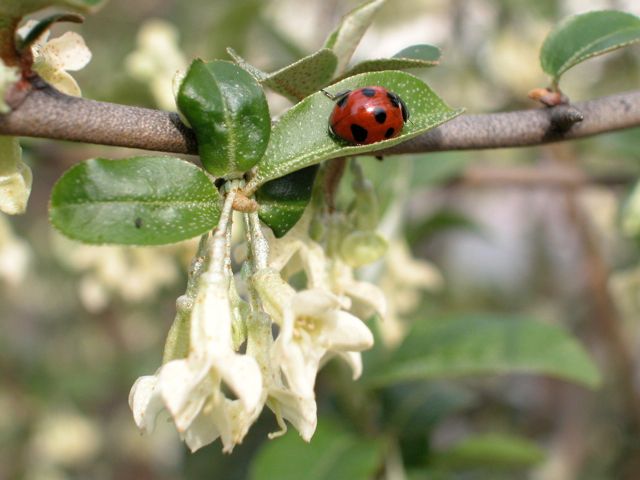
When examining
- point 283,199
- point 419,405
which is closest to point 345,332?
point 283,199

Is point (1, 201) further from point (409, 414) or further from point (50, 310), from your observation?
point (50, 310)

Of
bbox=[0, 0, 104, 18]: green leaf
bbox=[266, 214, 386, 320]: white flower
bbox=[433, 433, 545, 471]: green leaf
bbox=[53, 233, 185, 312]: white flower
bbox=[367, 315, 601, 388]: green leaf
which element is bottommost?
bbox=[433, 433, 545, 471]: green leaf

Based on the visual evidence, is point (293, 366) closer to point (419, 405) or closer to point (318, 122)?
point (318, 122)

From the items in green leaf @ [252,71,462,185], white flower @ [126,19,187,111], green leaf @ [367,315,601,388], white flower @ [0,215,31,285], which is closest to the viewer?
green leaf @ [252,71,462,185]

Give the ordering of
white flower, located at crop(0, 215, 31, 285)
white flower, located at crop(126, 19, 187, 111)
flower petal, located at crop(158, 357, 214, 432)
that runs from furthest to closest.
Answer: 1. white flower, located at crop(126, 19, 187, 111)
2. white flower, located at crop(0, 215, 31, 285)
3. flower petal, located at crop(158, 357, 214, 432)

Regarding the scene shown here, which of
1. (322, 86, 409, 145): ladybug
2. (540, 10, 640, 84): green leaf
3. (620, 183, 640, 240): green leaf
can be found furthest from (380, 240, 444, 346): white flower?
(322, 86, 409, 145): ladybug

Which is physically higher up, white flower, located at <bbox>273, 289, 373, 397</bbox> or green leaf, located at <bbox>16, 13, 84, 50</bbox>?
green leaf, located at <bbox>16, 13, 84, 50</bbox>

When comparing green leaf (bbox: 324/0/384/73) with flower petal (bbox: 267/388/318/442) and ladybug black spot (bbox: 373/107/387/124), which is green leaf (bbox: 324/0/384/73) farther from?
flower petal (bbox: 267/388/318/442)
